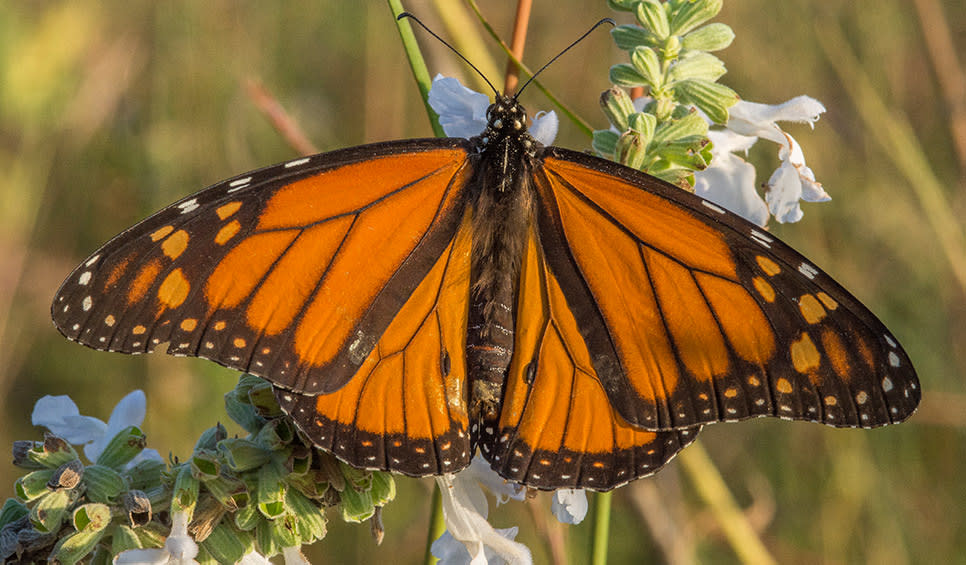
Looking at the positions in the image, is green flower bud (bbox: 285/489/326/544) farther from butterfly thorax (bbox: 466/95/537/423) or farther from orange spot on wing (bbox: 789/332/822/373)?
orange spot on wing (bbox: 789/332/822/373)

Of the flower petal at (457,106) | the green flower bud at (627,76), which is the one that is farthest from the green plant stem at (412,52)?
the green flower bud at (627,76)

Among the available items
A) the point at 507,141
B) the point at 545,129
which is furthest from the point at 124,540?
the point at 545,129

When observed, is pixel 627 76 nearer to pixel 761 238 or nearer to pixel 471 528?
pixel 761 238

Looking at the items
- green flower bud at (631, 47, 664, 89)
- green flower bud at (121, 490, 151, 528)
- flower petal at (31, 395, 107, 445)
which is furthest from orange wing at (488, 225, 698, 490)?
flower petal at (31, 395, 107, 445)

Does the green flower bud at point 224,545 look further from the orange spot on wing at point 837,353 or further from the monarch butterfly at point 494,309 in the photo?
the orange spot on wing at point 837,353

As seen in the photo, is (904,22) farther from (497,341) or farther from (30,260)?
(30,260)
